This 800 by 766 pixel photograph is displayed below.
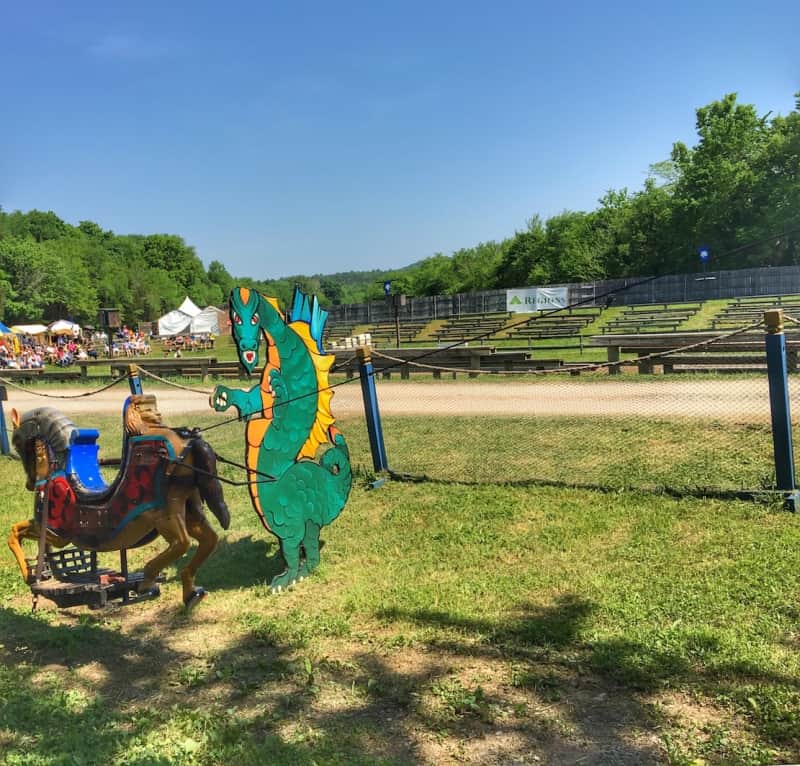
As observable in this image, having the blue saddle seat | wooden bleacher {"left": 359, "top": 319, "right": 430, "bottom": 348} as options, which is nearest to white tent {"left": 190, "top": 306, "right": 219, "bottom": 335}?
wooden bleacher {"left": 359, "top": 319, "right": 430, "bottom": 348}

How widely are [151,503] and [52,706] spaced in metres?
1.21

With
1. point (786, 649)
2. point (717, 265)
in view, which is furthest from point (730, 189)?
point (786, 649)

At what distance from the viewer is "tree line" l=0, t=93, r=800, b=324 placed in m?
44.8

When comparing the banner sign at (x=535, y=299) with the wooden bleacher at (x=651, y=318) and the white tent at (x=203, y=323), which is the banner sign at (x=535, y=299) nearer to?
the wooden bleacher at (x=651, y=318)

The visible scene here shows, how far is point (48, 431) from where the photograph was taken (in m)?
4.73

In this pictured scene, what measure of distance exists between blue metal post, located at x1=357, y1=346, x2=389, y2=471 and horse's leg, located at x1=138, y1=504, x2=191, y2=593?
3.53 metres

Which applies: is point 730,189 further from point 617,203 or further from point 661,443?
point 661,443

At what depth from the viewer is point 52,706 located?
147 inches

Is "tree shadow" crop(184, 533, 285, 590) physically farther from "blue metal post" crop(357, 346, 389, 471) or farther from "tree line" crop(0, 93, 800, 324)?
"tree line" crop(0, 93, 800, 324)

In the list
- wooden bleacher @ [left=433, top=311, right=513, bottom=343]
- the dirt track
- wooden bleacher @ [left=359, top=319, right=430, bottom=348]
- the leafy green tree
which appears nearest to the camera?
the dirt track

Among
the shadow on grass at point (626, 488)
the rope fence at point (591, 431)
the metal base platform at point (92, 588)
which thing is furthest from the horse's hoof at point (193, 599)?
the shadow on grass at point (626, 488)

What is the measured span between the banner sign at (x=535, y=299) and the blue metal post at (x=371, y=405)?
31001mm

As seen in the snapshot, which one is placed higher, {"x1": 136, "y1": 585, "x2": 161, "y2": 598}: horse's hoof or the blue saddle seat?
the blue saddle seat

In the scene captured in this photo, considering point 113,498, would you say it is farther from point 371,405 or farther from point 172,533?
point 371,405
